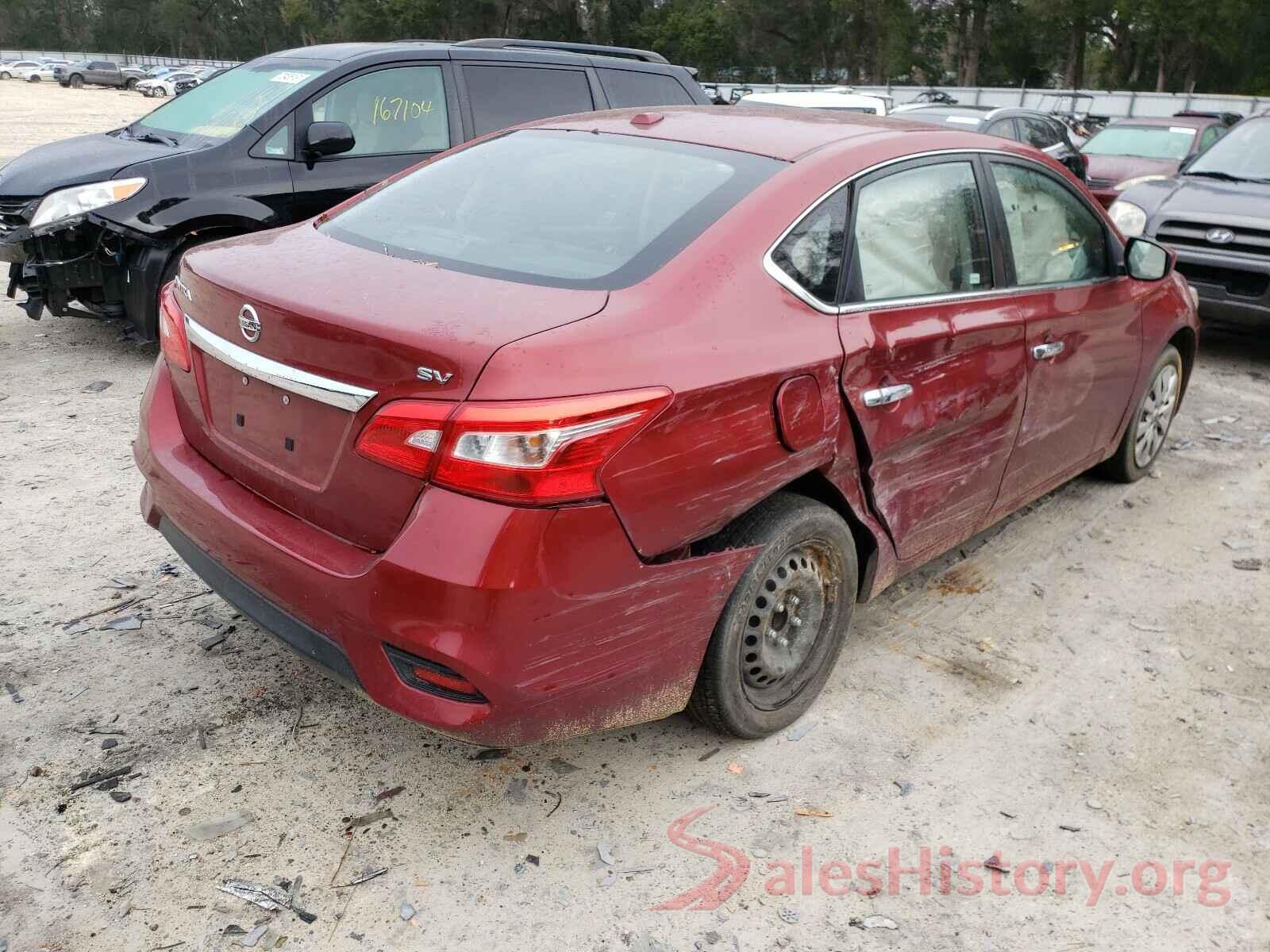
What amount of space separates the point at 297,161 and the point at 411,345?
183 inches

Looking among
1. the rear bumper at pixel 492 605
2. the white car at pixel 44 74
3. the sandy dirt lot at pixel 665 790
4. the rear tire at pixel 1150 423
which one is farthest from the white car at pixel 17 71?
the rear bumper at pixel 492 605

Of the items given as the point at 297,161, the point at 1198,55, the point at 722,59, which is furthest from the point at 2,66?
the point at 297,161

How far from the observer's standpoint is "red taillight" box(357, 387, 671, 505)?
229 cm

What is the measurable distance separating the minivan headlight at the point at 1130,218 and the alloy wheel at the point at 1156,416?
115 inches

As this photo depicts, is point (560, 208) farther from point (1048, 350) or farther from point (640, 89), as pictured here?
point (640, 89)

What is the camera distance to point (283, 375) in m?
2.60

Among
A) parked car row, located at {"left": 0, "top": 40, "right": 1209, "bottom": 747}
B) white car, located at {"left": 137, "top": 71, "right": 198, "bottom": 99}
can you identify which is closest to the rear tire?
parked car row, located at {"left": 0, "top": 40, "right": 1209, "bottom": 747}

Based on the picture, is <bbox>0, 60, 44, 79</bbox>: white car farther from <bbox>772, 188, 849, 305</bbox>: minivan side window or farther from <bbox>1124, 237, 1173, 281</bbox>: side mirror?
<bbox>772, 188, 849, 305</bbox>: minivan side window

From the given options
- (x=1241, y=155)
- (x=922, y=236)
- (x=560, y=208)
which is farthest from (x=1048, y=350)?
(x=1241, y=155)

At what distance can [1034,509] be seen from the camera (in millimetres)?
5062

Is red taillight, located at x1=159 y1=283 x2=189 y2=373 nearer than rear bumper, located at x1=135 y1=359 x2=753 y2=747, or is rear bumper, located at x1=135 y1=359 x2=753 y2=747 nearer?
rear bumper, located at x1=135 y1=359 x2=753 y2=747

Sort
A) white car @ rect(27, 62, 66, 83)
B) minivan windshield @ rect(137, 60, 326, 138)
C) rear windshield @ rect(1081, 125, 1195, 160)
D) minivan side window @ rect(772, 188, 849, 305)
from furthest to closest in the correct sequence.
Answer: white car @ rect(27, 62, 66, 83) → rear windshield @ rect(1081, 125, 1195, 160) → minivan windshield @ rect(137, 60, 326, 138) → minivan side window @ rect(772, 188, 849, 305)

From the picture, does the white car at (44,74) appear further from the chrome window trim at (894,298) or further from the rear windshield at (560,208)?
the chrome window trim at (894,298)

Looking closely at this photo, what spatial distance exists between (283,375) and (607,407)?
835mm
